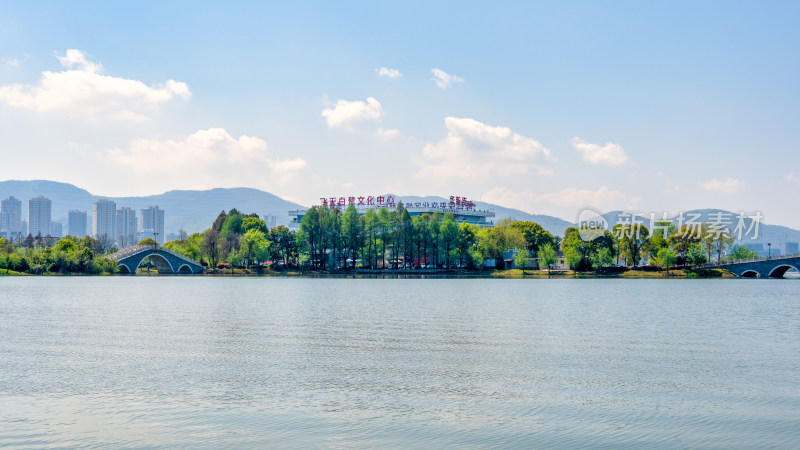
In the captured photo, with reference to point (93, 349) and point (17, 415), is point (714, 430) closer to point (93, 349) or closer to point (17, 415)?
point (17, 415)

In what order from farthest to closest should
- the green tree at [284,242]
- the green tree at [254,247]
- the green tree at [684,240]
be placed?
the green tree at [284,242]
the green tree at [254,247]
the green tree at [684,240]

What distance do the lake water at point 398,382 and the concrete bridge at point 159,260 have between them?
94672 millimetres

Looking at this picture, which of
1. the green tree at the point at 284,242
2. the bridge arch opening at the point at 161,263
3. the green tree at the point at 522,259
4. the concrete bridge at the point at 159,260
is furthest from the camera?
the bridge arch opening at the point at 161,263

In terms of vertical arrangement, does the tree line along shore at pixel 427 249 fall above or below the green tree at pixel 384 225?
below

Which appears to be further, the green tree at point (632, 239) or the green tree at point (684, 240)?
the green tree at point (632, 239)

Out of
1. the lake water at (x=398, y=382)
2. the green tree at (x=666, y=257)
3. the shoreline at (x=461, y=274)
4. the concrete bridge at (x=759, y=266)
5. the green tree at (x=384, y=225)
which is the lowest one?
the lake water at (x=398, y=382)

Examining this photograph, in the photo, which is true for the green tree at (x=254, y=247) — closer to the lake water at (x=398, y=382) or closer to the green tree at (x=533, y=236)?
the green tree at (x=533, y=236)

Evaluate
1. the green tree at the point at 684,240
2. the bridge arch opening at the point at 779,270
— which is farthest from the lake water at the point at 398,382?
the bridge arch opening at the point at 779,270

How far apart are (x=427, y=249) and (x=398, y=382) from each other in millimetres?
108239

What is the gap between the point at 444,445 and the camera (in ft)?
44.9

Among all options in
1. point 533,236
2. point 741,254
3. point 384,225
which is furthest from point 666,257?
point 384,225

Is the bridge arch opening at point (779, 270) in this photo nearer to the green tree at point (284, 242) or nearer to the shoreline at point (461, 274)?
the shoreline at point (461, 274)

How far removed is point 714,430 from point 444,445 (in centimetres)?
580

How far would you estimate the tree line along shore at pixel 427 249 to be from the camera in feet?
380
